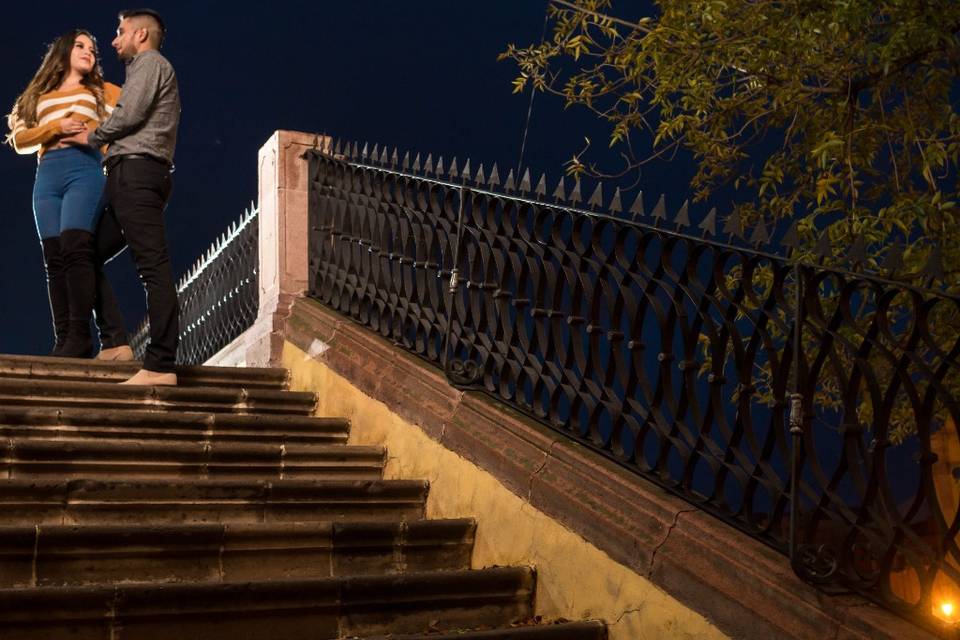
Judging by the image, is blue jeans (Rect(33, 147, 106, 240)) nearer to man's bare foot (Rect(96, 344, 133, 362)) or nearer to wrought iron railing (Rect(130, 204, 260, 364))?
man's bare foot (Rect(96, 344, 133, 362))

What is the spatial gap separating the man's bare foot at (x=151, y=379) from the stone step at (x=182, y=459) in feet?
2.31

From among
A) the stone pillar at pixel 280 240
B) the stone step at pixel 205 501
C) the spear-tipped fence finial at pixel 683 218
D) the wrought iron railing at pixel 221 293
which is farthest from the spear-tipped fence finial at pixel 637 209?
the wrought iron railing at pixel 221 293

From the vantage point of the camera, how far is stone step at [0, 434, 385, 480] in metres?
5.33

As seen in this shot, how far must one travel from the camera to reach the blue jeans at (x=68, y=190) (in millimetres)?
7258

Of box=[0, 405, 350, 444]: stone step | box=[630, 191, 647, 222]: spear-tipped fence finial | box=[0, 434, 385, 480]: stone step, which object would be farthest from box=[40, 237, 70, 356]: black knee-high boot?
box=[630, 191, 647, 222]: spear-tipped fence finial

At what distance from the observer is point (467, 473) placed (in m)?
5.37

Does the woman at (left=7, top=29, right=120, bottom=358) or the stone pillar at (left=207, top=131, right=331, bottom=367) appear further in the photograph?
the stone pillar at (left=207, top=131, right=331, bottom=367)

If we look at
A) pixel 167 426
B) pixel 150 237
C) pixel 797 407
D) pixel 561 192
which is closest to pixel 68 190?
pixel 150 237

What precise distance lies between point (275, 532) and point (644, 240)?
6.08 feet

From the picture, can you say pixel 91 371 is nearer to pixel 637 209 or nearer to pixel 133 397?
pixel 133 397

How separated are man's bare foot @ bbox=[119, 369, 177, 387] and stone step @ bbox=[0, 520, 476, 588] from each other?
6.90 ft

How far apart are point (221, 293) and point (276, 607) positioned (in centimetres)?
668

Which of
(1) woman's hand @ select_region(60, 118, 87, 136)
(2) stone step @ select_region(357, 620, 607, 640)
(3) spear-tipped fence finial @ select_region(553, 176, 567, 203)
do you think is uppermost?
(1) woman's hand @ select_region(60, 118, 87, 136)

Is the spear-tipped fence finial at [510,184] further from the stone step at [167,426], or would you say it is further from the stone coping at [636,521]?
the stone step at [167,426]
